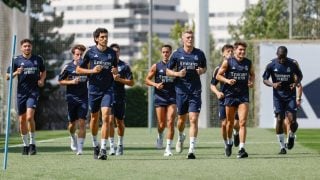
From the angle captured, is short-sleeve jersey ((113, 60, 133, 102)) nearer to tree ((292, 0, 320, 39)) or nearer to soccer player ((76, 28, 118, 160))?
soccer player ((76, 28, 118, 160))

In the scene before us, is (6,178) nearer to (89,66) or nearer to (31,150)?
(89,66)

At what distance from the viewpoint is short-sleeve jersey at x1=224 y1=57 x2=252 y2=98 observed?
691 inches

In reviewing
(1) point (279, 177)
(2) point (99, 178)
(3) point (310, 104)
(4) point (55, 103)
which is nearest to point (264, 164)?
(1) point (279, 177)

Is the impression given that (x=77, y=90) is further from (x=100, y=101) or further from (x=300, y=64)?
(x=300, y=64)

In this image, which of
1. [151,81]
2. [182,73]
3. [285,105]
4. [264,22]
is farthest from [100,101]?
[264,22]

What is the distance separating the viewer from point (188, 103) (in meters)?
17.5

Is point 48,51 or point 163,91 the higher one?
point 48,51

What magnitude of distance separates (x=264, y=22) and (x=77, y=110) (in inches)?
1638

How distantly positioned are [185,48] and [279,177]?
17.3 feet

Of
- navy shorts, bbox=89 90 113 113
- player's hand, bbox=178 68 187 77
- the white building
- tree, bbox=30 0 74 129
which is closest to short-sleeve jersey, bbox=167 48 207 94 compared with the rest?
player's hand, bbox=178 68 187 77

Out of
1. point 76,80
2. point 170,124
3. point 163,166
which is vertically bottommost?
point 163,166

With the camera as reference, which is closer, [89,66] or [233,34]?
[89,66]

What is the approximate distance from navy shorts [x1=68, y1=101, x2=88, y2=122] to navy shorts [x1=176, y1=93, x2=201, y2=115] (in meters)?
2.04

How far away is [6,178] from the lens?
494 inches
